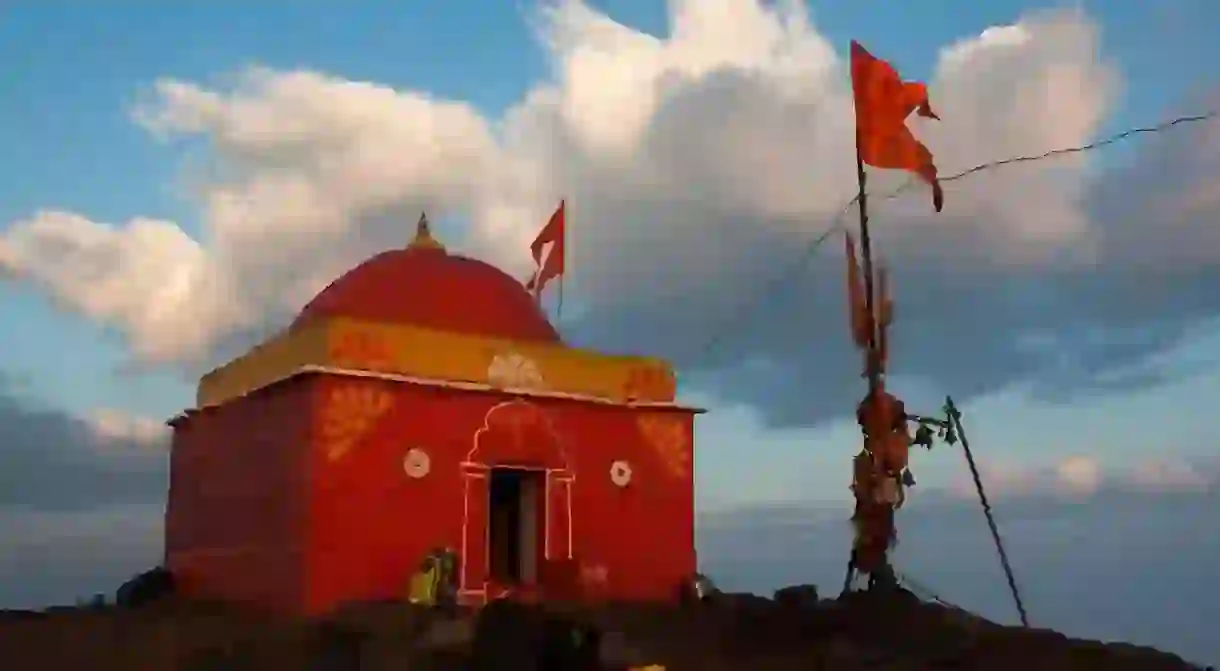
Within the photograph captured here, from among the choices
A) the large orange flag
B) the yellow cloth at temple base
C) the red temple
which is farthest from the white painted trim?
the large orange flag

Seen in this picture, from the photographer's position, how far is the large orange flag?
43.0 feet

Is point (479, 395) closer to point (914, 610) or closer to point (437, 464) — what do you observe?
point (437, 464)

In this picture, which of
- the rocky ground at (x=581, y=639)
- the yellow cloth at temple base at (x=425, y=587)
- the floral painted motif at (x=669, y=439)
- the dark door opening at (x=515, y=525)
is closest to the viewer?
the rocky ground at (x=581, y=639)

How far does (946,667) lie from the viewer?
458 inches

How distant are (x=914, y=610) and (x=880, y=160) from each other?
17.1 ft

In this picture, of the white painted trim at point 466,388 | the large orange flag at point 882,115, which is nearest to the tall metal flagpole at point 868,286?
the large orange flag at point 882,115

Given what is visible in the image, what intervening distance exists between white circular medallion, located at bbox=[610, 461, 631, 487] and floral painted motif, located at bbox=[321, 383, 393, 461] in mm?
3781

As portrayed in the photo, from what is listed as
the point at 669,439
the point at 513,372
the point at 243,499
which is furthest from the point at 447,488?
the point at 669,439

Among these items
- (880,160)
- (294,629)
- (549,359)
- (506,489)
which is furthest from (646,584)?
(880,160)

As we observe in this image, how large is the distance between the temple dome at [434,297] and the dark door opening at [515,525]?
7.36ft

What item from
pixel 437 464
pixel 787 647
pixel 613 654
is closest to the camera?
pixel 613 654

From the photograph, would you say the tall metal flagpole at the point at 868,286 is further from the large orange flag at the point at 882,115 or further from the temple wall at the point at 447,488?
the temple wall at the point at 447,488

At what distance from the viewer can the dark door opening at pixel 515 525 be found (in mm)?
16375

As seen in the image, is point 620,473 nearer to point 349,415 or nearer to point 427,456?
point 427,456
